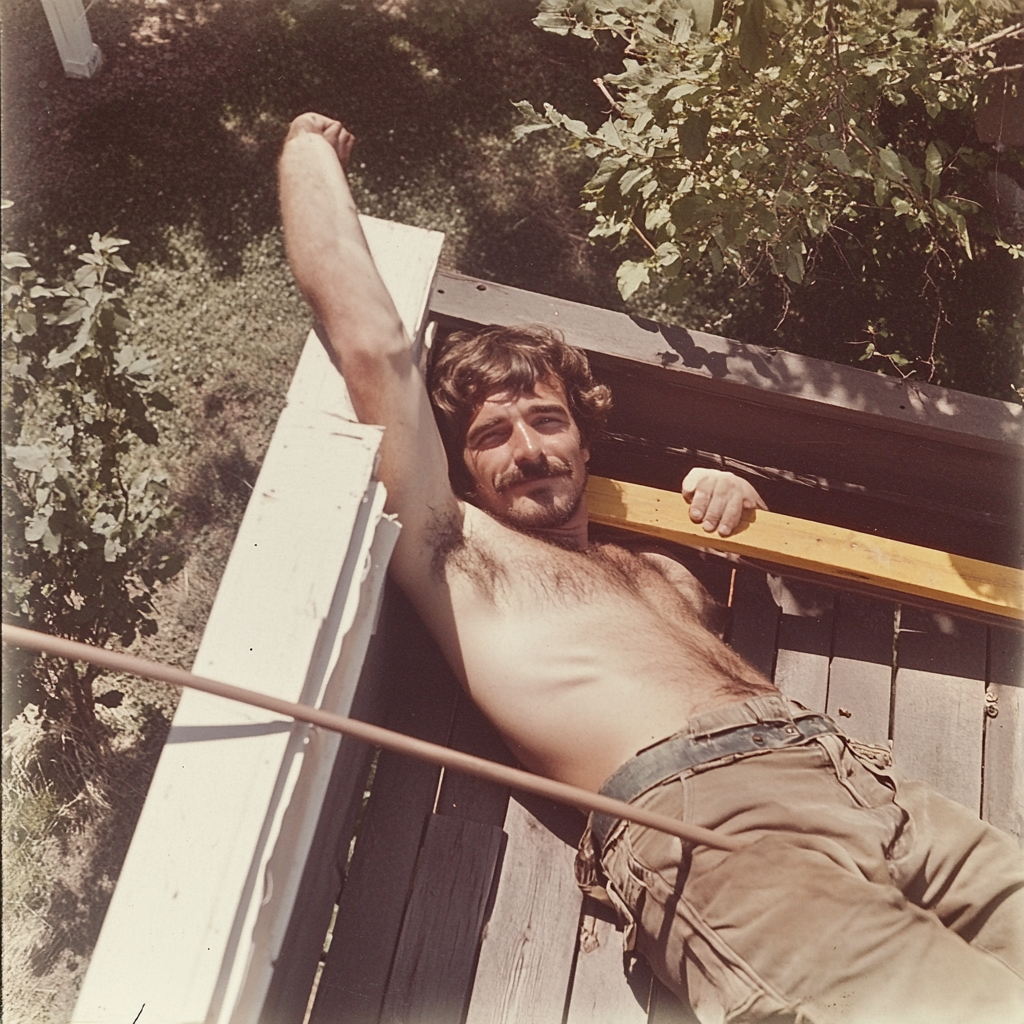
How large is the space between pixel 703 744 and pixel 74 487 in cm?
182

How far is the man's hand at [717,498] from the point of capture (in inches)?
103

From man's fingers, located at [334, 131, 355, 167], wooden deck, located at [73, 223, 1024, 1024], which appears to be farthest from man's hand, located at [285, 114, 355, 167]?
wooden deck, located at [73, 223, 1024, 1024]

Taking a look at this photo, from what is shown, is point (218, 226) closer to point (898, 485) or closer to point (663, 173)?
point (663, 173)

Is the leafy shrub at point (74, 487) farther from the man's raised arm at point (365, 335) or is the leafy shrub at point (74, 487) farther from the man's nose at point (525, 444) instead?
the man's nose at point (525, 444)

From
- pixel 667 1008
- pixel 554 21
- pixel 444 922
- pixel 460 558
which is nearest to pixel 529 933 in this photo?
pixel 444 922

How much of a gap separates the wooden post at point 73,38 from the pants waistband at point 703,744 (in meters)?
3.78

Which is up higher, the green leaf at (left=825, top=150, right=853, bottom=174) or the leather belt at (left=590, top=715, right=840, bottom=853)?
the green leaf at (left=825, top=150, right=853, bottom=174)

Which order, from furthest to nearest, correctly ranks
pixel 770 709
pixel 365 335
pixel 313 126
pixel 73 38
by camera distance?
pixel 73 38, pixel 313 126, pixel 770 709, pixel 365 335

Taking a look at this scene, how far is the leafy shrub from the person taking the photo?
224 cm

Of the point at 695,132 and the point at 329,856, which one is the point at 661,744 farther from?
the point at 695,132

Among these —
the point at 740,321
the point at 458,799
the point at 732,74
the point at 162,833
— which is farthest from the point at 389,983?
the point at 740,321

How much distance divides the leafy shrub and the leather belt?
5.00 feet

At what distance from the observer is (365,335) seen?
2.13 m

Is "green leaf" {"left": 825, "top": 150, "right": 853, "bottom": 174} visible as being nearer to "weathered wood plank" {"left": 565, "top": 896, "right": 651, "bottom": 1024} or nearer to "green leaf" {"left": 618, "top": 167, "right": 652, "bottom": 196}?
"green leaf" {"left": 618, "top": 167, "right": 652, "bottom": 196}
